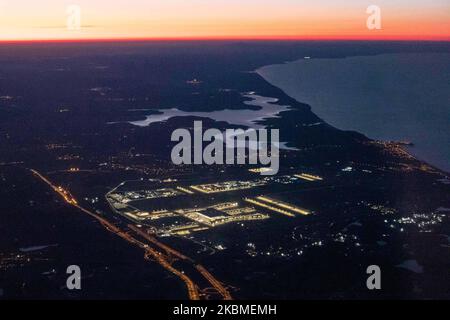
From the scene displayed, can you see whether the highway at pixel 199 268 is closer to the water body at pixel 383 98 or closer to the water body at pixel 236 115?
the water body at pixel 383 98

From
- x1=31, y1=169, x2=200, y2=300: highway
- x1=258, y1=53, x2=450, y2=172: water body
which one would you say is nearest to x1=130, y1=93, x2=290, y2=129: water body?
x1=258, y1=53, x2=450, y2=172: water body

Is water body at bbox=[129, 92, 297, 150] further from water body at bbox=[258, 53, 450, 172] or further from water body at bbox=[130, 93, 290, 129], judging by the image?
water body at bbox=[258, 53, 450, 172]

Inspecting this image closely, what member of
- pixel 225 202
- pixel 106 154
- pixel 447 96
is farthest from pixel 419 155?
pixel 447 96

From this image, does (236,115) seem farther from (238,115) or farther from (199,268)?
(199,268)

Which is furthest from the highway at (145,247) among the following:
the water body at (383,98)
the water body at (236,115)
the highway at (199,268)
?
the water body at (236,115)

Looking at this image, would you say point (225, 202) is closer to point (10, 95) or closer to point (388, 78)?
point (10, 95)

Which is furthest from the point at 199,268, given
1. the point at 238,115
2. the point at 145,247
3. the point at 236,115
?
the point at 236,115
